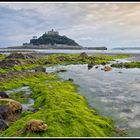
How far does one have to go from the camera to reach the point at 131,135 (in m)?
14.2

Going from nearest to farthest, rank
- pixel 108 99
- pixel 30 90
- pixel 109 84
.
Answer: pixel 108 99 < pixel 30 90 < pixel 109 84

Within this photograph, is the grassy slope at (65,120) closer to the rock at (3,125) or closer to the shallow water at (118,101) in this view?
the rock at (3,125)

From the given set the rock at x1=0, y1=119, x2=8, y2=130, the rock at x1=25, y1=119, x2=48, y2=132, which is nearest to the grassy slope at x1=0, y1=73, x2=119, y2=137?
the rock at x1=25, y1=119, x2=48, y2=132

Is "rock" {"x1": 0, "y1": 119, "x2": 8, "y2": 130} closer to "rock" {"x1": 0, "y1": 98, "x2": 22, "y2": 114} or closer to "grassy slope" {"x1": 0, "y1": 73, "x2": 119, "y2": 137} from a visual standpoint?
"grassy slope" {"x1": 0, "y1": 73, "x2": 119, "y2": 137}

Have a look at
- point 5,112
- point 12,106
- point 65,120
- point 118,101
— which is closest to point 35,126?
point 65,120

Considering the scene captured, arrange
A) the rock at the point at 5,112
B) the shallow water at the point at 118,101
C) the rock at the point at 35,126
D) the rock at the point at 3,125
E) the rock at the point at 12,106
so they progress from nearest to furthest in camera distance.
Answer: the rock at the point at 35,126 < the rock at the point at 3,125 < the shallow water at the point at 118,101 < the rock at the point at 5,112 < the rock at the point at 12,106

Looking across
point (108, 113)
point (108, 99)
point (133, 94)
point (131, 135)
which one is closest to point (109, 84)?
point (133, 94)

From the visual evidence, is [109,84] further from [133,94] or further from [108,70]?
[108,70]

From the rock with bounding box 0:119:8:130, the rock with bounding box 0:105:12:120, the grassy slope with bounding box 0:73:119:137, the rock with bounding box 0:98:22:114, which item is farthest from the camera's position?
the rock with bounding box 0:98:22:114

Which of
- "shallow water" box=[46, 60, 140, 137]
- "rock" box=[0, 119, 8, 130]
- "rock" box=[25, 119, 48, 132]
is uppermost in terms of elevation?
"rock" box=[25, 119, 48, 132]

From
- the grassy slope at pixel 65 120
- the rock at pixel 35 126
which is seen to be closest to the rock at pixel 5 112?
the grassy slope at pixel 65 120

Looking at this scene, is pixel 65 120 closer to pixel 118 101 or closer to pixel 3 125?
pixel 3 125

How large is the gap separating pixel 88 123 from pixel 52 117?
1.98 meters

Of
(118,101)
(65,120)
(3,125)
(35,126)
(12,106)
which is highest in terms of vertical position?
(35,126)
